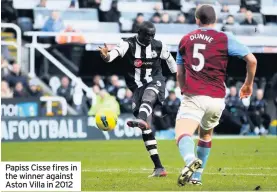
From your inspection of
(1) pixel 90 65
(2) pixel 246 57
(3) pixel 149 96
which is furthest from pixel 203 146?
(1) pixel 90 65

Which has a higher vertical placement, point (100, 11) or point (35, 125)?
point (100, 11)

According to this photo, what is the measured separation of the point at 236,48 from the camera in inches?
472

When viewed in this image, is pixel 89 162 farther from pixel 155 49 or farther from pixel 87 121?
pixel 87 121

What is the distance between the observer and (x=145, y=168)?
16.4 metres

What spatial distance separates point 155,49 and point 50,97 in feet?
40.4

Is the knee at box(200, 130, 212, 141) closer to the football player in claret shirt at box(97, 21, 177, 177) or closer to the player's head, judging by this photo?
the football player in claret shirt at box(97, 21, 177, 177)

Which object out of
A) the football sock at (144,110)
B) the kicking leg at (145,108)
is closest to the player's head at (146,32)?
the kicking leg at (145,108)

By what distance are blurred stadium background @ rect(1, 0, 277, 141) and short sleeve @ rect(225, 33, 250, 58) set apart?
1487 cm

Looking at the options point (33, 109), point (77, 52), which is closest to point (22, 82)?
point (33, 109)

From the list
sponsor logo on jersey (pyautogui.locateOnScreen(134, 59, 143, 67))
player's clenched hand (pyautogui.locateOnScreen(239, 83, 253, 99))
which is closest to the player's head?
sponsor logo on jersey (pyautogui.locateOnScreen(134, 59, 143, 67))

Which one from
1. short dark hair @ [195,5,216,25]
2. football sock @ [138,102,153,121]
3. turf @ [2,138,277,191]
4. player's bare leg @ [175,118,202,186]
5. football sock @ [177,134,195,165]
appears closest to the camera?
player's bare leg @ [175,118,202,186]

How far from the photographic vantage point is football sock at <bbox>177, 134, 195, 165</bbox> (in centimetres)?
1171

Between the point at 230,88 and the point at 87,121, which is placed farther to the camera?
the point at 230,88

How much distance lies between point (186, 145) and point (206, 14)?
1.57 m
